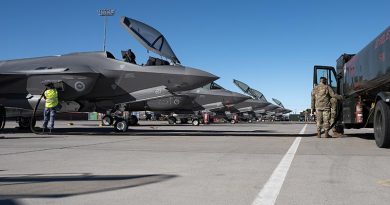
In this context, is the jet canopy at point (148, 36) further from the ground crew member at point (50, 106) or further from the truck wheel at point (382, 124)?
the truck wheel at point (382, 124)

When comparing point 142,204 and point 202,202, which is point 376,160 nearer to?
point 202,202

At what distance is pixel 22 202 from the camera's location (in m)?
3.33

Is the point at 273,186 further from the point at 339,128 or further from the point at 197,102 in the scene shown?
the point at 197,102

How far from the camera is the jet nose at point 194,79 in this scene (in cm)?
1328

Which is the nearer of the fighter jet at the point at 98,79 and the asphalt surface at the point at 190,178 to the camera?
the asphalt surface at the point at 190,178

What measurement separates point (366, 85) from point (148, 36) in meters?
7.22

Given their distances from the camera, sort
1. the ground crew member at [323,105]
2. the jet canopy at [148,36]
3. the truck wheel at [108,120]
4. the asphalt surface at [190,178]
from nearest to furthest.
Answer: the asphalt surface at [190,178], the ground crew member at [323,105], the jet canopy at [148,36], the truck wheel at [108,120]

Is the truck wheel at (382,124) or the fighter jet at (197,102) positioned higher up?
the fighter jet at (197,102)

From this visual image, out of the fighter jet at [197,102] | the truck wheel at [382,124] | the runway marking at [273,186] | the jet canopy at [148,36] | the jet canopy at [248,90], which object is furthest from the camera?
the jet canopy at [248,90]

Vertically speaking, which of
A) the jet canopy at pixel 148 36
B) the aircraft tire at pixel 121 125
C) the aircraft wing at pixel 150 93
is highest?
the jet canopy at pixel 148 36

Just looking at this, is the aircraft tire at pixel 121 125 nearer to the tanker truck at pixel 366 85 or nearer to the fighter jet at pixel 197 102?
the tanker truck at pixel 366 85

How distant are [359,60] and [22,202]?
29.4ft

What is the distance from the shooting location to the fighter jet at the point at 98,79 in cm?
1330

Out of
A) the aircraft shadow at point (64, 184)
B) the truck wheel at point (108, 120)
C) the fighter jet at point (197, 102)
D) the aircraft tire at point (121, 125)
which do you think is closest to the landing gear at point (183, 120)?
the fighter jet at point (197, 102)
